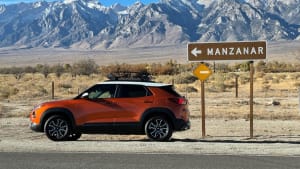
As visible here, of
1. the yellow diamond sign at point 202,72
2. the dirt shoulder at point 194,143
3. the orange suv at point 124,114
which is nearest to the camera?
the dirt shoulder at point 194,143

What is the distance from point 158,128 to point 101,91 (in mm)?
1828

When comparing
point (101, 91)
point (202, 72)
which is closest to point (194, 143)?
point (101, 91)

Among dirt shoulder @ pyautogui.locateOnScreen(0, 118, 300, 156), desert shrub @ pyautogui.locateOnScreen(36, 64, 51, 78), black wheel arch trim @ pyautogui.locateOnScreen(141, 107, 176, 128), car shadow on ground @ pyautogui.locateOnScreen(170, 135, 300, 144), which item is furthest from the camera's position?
desert shrub @ pyautogui.locateOnScreen(36, 64, 51, 78)

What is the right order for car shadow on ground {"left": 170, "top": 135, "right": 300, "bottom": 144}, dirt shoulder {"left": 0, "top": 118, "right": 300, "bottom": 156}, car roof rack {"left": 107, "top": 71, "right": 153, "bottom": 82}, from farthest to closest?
car shadow on ground {"left": 170, "top": 135, "right": 300, "bottom": 144} < car roof rack {"left": 107, "top": 71, "right": 153, "bottom": 82} < dirt shoulder {"left": 0, "top": 118, "right": 300, "bottom": 156}

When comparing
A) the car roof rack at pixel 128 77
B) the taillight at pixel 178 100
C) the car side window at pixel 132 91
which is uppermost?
the car roof rack at pixel 128 77

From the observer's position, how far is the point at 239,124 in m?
21.9

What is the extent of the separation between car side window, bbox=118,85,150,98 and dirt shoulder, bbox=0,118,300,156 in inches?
48.9

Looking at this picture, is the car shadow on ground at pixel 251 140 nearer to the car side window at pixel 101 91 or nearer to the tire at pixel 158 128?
the tire at pixel 158 128

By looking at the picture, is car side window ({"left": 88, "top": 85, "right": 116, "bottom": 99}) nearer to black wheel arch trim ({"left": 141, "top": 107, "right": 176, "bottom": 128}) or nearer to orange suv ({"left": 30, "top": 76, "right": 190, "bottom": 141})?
orange suv ({"left": 30, "top": 76, "right": 190, "bottom": 141})

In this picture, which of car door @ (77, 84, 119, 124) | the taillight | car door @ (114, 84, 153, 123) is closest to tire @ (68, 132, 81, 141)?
car door @ (77, 84, 119, 124)

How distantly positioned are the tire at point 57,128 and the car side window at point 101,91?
955 mm

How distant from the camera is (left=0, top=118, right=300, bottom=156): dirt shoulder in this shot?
13.9 m

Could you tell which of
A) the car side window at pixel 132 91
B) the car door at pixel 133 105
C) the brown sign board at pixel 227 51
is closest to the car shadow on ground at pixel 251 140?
the car door at pixel 133 105

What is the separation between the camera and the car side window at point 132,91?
15.5 meters
